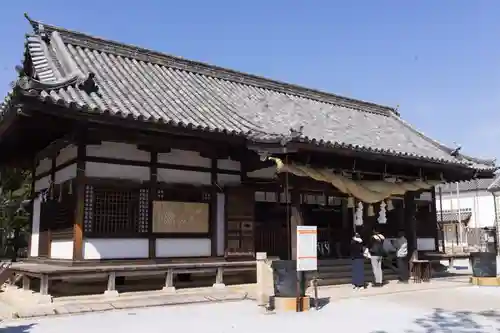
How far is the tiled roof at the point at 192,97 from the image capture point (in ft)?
35.1

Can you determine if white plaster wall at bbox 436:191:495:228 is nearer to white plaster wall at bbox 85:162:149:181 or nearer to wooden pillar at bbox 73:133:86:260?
white plaster wall at bbox 85:162:149:181

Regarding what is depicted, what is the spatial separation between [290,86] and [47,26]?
959cm

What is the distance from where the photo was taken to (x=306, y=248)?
944 cm

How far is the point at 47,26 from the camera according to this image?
13.8m

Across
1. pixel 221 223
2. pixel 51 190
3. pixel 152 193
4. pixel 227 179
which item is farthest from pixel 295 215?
pixel 51 190

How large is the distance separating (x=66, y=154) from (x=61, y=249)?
2.38 metres

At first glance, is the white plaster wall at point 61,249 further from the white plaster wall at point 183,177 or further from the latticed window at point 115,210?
the white plaster wall at point 183,177

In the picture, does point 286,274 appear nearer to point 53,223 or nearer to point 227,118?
point 227,118

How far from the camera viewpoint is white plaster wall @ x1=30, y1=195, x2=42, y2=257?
14023mm

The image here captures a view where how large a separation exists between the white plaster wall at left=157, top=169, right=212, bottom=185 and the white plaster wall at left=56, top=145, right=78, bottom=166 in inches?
81.2

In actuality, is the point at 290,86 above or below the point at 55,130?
above

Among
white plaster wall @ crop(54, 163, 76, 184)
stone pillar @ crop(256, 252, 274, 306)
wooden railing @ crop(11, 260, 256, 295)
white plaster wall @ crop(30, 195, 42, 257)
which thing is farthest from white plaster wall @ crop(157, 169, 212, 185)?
white plaster wall @ crop(30, 195, 42, 257)

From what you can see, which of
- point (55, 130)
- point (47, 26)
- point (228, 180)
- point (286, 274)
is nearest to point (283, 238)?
point (228, 180)

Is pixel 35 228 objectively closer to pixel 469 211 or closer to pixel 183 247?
pixel 183 247
